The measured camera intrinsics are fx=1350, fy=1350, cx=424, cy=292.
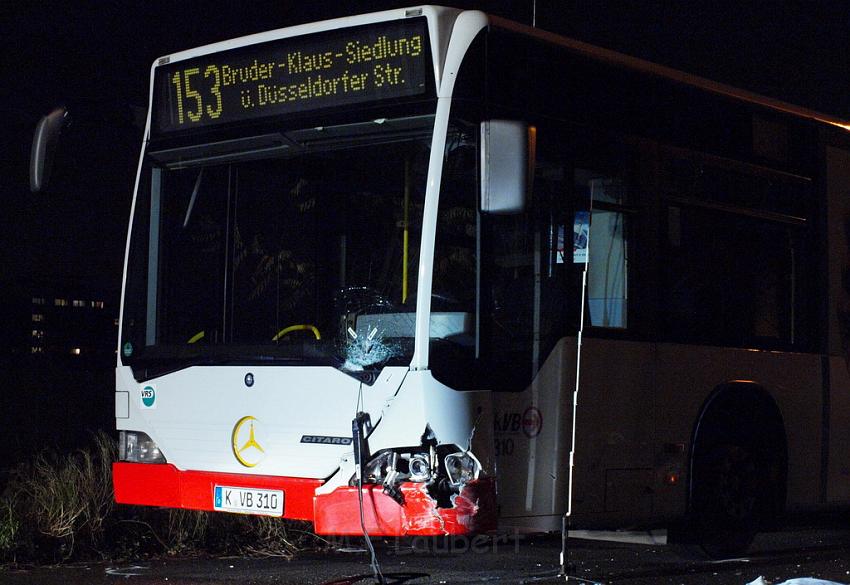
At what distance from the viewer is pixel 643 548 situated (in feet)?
36.1

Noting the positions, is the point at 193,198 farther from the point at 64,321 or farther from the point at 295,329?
the point at 64,321

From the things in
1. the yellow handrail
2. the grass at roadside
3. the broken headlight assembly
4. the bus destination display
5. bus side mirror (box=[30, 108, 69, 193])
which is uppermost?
the bus destination display

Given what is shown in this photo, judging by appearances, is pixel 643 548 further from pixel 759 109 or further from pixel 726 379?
pixel 759 109

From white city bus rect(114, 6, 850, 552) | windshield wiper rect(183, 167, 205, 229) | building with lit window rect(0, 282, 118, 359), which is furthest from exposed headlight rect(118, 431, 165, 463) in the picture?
building with lit window rect(0, 282, 118, 359)

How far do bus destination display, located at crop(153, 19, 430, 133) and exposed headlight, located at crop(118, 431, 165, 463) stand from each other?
81.6 inches

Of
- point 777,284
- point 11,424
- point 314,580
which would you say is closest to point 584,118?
point 777,284

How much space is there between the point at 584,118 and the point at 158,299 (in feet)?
9.98

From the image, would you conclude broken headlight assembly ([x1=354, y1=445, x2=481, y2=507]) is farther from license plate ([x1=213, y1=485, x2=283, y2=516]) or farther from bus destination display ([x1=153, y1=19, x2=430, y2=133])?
bus destination display ([x1=153, y1=19, x2=430, y2=133])

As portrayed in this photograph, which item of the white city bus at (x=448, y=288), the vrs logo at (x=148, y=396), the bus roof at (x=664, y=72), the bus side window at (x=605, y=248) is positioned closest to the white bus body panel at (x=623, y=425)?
the white city bus at (x=448, y=288)

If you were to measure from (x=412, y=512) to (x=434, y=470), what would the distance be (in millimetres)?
270

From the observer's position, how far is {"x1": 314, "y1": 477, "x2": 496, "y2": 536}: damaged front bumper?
7578mm

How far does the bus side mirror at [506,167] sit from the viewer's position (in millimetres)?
7457

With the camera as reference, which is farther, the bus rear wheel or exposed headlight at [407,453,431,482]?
the bus rear wheel

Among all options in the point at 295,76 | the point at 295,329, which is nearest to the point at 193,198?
the point at 295,76
